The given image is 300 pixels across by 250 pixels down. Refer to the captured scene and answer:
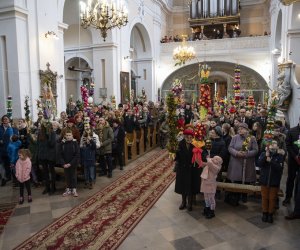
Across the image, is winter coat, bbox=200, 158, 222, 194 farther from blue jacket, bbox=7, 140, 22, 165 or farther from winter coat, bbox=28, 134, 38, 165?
blue jacket, bbox=7, 140, 22, 165

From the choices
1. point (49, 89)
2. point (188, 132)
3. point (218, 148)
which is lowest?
point (218, 148)

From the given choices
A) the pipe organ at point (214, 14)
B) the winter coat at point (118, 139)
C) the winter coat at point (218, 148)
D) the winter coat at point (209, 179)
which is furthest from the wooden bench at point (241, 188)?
the pipe organ at point (214, 14)

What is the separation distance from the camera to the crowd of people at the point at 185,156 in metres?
4.93

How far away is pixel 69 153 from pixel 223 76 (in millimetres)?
18260

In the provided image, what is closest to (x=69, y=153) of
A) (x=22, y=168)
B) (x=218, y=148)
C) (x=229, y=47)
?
(x=22, y=168)

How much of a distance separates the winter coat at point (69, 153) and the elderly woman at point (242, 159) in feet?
10.5

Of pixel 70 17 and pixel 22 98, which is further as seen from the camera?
pixel 70 17

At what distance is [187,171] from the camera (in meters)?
5.35

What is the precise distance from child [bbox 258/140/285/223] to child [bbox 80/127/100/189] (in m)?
3.69

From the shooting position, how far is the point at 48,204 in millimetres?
5816

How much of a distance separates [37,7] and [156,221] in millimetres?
8078

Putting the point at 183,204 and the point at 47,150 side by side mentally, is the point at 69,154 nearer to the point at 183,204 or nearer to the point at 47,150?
the point at 47,150

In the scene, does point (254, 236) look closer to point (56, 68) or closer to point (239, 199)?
point (239, 199)

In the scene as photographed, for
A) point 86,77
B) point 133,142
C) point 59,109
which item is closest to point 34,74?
point 59,109
